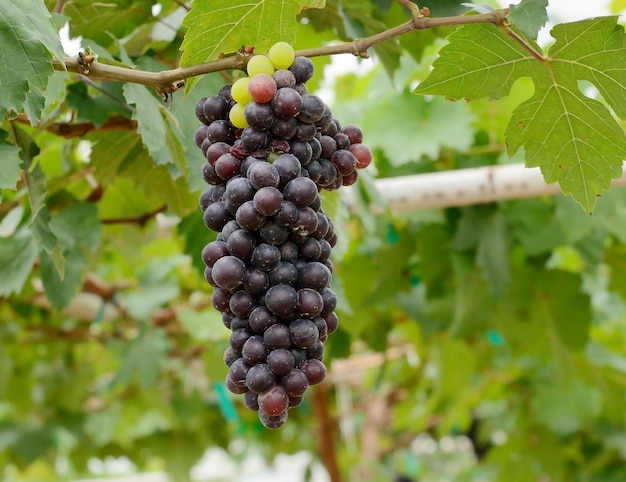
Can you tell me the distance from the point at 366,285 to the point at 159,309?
0.75 metres

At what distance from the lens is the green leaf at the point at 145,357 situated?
2.24 m

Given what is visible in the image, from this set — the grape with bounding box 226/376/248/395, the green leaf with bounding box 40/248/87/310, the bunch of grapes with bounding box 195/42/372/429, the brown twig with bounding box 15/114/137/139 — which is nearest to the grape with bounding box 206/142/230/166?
the bunch of grapes with bounding box 195/42/372/429

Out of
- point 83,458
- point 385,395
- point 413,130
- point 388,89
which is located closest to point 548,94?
point 413,130

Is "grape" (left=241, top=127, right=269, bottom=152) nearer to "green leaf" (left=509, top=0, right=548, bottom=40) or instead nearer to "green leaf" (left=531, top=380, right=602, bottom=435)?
"green leaf" (left=509, top=0, right=548, bottom=40)

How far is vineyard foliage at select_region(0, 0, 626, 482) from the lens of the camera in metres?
0.87

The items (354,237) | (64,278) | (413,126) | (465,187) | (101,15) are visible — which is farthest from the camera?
(354,237)

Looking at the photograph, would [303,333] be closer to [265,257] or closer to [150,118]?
[265,257]

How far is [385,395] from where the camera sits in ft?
13.7

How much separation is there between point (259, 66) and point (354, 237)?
4.97 ft

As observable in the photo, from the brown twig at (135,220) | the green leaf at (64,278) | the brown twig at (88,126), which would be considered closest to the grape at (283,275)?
the brown twig at (88,126)

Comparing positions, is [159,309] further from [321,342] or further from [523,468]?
[321,342]

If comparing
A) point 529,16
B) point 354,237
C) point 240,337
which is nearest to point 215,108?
point 240,337

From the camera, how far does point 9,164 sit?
0.90 meters

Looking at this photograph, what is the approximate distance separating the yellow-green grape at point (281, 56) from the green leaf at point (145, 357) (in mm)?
1624
